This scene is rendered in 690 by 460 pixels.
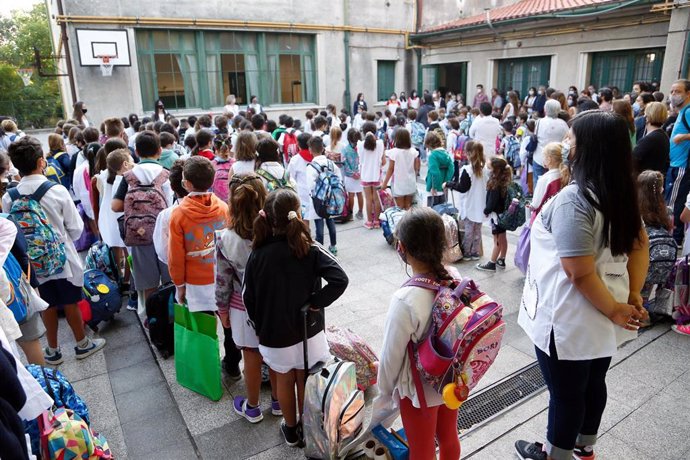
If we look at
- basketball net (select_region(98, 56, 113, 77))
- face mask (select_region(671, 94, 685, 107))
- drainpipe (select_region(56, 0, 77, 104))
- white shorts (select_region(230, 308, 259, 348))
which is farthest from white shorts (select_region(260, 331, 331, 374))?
drainpipe (select_region(56, 0, 77, 104))

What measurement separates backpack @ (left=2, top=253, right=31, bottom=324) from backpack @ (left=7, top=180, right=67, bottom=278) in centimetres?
47

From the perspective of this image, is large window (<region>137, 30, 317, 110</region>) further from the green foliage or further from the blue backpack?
the blue backpack

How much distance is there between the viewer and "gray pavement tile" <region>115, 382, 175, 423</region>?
10.7 feet

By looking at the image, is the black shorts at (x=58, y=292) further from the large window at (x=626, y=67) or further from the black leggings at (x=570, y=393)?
the large window at (x=626, y=67)

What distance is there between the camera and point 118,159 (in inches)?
165

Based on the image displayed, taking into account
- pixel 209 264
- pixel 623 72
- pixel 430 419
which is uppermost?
pixel 623 72

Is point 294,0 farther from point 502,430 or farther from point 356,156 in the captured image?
point 502,430

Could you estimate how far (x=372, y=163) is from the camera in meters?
7.08

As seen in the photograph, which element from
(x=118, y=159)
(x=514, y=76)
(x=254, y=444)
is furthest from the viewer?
(x=514, y=76)

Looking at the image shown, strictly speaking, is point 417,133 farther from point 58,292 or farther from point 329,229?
point 58,292

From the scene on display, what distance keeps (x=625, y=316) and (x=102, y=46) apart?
48.7ft

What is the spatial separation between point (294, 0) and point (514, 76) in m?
8.04

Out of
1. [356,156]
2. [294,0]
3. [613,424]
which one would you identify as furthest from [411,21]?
[613,424]

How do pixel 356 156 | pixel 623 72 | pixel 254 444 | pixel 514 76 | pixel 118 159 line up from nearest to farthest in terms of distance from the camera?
pixel 254 444
pixel 118 159
pixel 356 156
pixel 623 72
pixel 514 76
